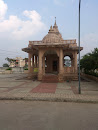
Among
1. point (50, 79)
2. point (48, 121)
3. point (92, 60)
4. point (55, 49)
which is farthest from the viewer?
point (55, 49)

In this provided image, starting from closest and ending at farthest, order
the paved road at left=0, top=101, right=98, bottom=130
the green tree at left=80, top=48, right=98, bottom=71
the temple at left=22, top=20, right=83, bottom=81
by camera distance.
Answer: the paved road at left=0, top=101, right=98, bottom=130 < the green tree at left=80, top=48, right=98, bottom=71 < the temple at left=22, top=20, right=83, bottom=81

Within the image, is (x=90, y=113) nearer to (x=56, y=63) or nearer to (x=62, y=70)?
(x=62, y=70)

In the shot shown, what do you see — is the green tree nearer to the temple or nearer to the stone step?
the temple

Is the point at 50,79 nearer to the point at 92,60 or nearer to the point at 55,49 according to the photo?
the point at 55,49

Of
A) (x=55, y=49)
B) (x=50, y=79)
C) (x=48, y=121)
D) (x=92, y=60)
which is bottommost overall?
(x=48, y=121)

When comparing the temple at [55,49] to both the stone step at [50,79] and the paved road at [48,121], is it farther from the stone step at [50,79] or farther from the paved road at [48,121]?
the paved road at [48,121]

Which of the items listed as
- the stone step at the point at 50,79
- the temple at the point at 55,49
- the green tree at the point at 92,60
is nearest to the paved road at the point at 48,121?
the green tree at the point at 92,60

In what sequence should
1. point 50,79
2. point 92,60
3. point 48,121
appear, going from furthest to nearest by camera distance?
point 50,79 < point 92,60 < point 48,121

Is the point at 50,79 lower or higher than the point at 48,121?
higher

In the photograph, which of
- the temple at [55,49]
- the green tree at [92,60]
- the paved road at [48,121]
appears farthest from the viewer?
the temple at [55,49]

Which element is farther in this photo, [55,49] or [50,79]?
[55,49]

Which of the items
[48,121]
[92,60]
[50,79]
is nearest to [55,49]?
[50,79]

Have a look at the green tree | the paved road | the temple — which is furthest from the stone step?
the paved road

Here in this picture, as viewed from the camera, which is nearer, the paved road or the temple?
the paved road
